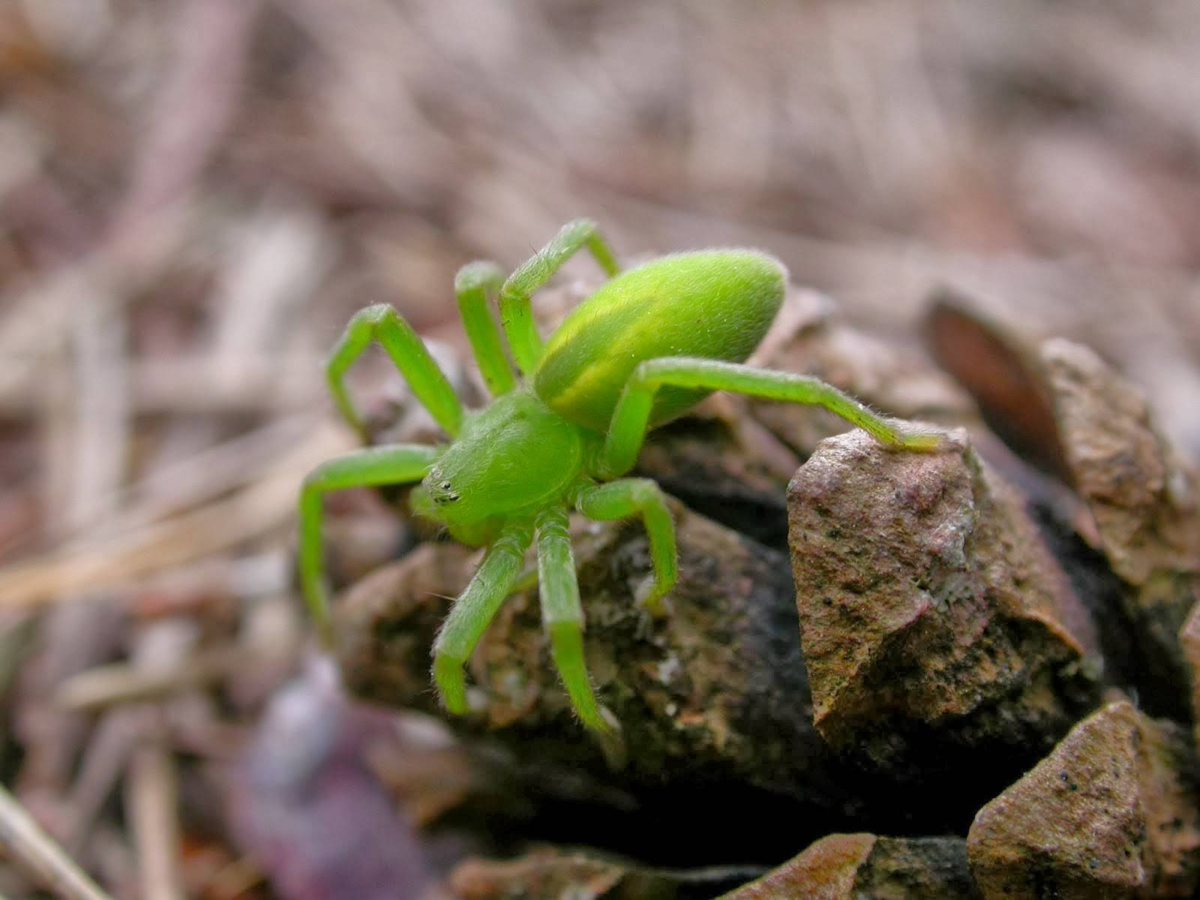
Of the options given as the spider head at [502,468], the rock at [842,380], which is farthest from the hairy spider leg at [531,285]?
the rock at [842,380]

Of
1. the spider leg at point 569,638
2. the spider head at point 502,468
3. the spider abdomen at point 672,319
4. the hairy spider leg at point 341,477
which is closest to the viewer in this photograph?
the spider leg at point 569,638

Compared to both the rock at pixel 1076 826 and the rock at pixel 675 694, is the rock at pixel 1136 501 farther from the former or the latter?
the rock at pixel 675 694

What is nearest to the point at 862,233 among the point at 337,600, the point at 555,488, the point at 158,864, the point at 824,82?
the point at 824,82

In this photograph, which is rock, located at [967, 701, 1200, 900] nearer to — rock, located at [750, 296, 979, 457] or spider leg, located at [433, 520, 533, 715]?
rock, located at [750, 296, 979, 457]

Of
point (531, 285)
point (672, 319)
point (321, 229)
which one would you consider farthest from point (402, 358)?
point (321, 229)

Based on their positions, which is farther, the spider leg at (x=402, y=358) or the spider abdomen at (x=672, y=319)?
the spider leg at (x=402, y=358)

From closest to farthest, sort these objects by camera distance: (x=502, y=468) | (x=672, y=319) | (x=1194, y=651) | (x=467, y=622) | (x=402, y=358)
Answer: (x=1194, y=651) → (x=467, y=622) → (x=672, y=319) → (x=502, y=468) → (x=402, y=358)

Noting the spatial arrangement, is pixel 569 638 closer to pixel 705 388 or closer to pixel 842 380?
pixel 705 388
